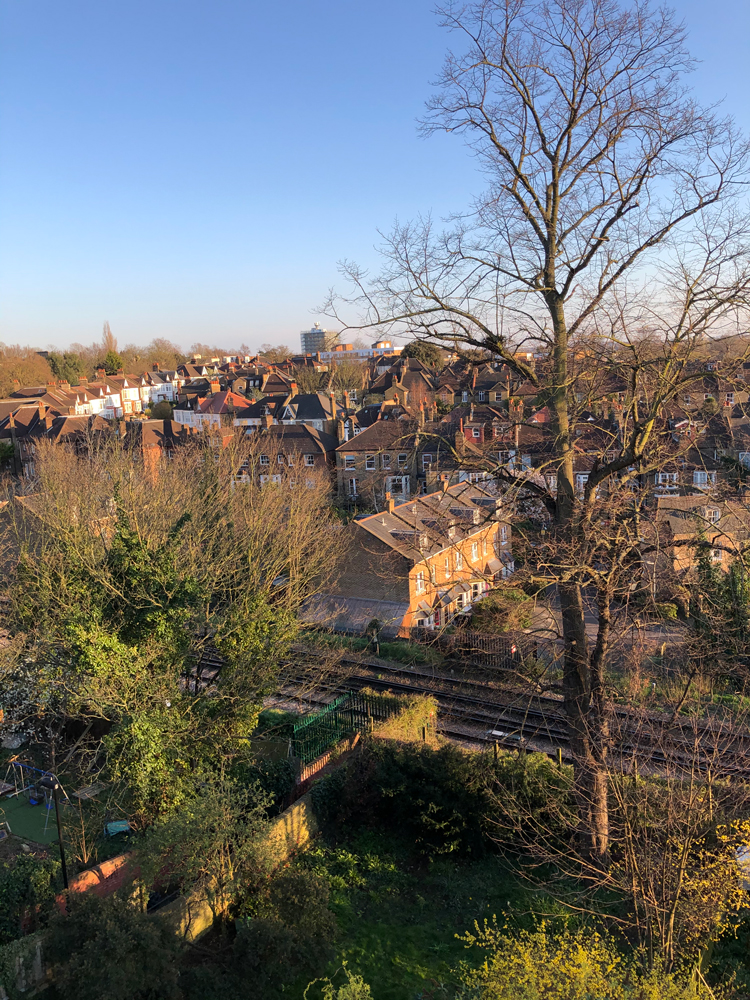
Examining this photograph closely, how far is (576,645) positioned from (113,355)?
336 ft

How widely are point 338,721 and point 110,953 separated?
25.4 ft

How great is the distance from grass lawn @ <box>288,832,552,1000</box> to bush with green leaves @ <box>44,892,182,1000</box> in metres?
1.87

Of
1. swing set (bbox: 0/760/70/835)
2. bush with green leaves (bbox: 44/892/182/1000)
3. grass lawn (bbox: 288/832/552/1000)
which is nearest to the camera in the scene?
bush with green leaves (bbox: 44/892/182/1000)

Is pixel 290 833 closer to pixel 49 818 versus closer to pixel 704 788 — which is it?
pixel 49 818

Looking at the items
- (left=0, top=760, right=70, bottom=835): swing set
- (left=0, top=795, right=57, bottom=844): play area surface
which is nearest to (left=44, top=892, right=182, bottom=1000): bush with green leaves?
(left=0, top=795, right=57, bottom=844): play area surface

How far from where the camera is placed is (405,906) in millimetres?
9719

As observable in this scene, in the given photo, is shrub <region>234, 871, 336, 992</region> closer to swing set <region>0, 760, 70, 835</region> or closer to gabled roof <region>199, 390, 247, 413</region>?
swing set <region>0, 760, 70, 835</region>

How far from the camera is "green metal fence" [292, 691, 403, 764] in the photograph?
13703 millimetres

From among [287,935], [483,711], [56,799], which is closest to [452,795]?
[287,935]

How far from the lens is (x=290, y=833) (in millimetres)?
10875

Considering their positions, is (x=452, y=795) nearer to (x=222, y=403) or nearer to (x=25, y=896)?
(x=25, y=896)

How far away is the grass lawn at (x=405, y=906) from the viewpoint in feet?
27.4

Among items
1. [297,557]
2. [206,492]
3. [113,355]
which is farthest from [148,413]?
[297,557]

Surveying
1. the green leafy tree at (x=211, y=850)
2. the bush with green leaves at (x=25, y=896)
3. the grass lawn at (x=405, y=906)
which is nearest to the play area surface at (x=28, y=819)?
the bush with green leaves at (x=25, y=896)
